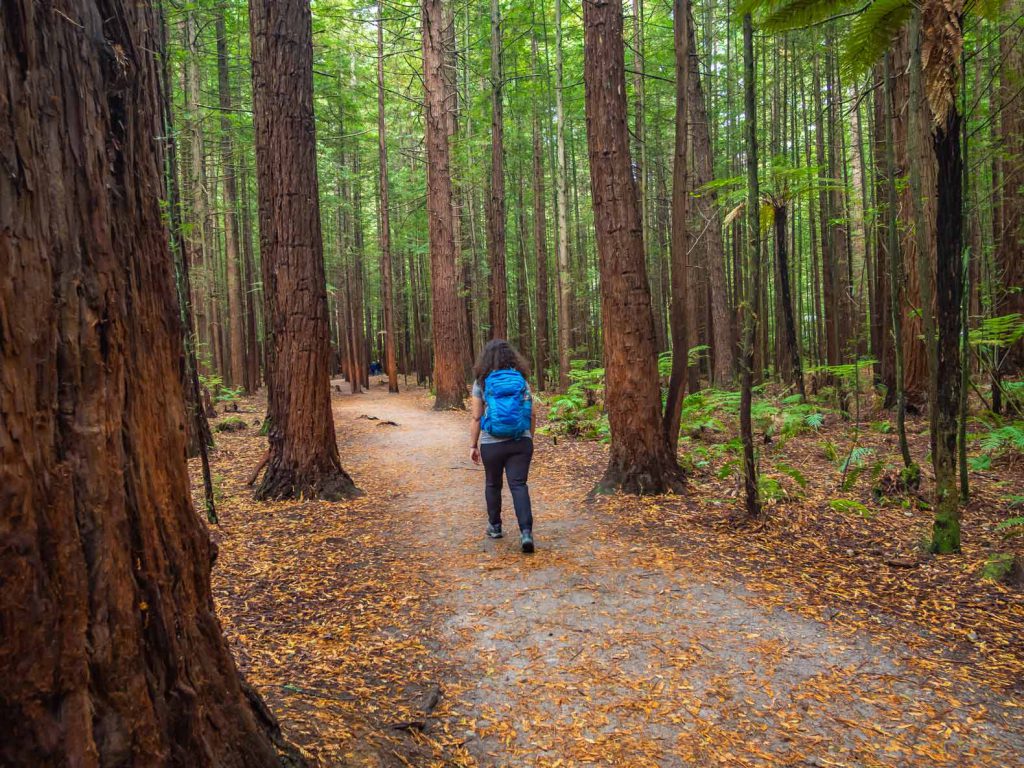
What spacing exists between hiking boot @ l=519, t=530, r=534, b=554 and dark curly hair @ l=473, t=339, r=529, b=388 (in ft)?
4.69

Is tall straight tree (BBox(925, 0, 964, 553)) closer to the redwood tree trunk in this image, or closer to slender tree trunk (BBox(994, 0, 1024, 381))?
the redwood tree trunk

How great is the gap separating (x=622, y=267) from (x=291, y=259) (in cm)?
391

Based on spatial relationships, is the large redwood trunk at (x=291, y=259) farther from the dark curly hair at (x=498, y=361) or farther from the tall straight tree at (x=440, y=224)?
the tall straight tree at (x=440, y=224)

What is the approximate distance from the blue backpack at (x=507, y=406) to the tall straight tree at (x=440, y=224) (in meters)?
10.2

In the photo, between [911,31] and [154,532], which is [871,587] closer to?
[911,31]

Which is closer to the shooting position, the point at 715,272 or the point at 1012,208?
the point at 1012,208

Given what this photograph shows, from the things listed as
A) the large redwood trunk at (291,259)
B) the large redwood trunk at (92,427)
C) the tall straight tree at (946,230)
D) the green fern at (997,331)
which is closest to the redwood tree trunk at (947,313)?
the tall straight tree at (946,230)

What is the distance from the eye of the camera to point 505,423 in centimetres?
553

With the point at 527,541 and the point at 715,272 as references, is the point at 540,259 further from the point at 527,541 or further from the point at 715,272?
the point at 527,541

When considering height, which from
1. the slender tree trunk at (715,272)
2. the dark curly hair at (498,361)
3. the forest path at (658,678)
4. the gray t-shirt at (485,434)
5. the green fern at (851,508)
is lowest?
the forest path at (658,678)

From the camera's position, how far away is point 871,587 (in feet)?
15.1

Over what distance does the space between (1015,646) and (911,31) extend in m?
4.52

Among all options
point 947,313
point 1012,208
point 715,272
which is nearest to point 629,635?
point 947,313

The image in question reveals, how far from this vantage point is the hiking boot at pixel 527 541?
550 centimetres
